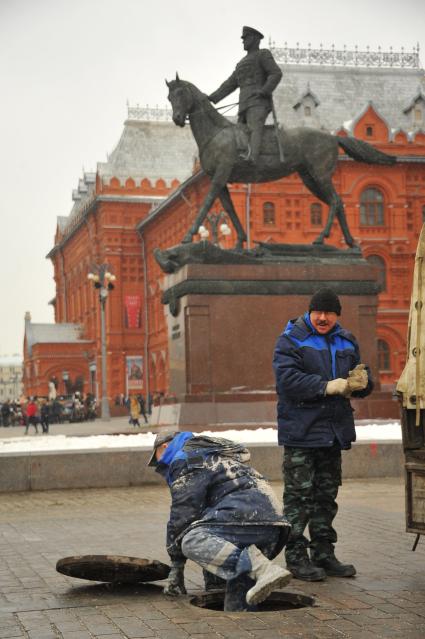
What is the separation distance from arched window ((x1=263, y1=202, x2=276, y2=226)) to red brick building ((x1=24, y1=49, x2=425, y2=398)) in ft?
0.16

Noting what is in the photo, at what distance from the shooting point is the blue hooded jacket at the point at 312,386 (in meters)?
6.51

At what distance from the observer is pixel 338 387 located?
20.9ft

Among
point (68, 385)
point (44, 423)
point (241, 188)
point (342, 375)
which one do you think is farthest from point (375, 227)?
point (342, 375)

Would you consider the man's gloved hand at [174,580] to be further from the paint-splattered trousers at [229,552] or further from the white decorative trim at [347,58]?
the white decorative trim at [347,58]

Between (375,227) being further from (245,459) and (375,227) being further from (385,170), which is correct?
(245,459)

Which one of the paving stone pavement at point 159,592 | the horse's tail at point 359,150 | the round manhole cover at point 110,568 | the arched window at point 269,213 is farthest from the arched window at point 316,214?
the round manhole cover at point 110,568

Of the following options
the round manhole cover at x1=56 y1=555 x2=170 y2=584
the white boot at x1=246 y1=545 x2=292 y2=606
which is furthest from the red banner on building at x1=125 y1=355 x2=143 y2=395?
the white boot at x1=246 y1=545 x2=292 y2=606

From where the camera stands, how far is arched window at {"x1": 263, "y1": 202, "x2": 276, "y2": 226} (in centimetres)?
5084

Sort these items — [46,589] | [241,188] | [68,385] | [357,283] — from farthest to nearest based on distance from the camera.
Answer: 1. [68,385]
2. [241,188]
3. [357,283]
4. [46,589]

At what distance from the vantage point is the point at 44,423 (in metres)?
38.6

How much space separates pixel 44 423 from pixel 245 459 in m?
33.6

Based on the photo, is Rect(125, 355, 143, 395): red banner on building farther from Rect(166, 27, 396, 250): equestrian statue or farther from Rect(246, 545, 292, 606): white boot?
Rect(246, 545, 292, 606): white boot

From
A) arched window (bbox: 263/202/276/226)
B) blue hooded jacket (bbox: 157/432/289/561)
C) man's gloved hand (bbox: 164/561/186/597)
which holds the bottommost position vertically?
man's gloved hand (bbox: 164/561/186/597)

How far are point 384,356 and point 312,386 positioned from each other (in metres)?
44.3
